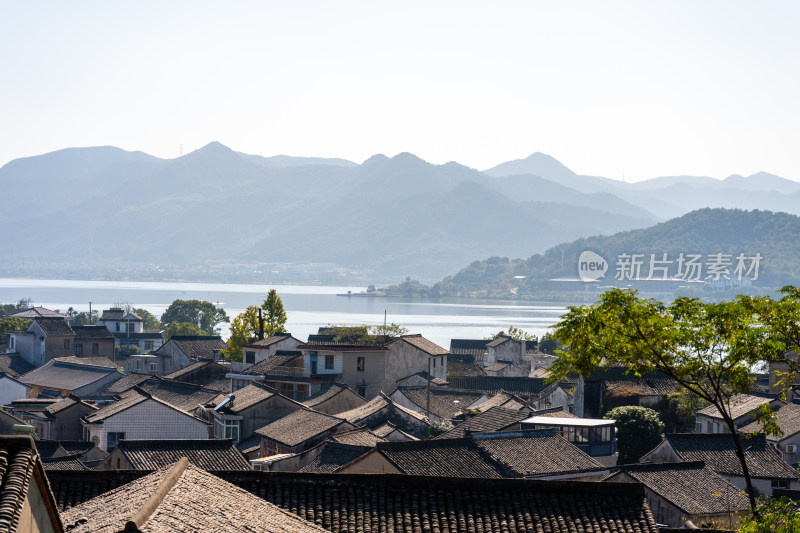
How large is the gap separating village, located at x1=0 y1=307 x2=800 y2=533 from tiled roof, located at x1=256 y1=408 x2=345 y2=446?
0.13 m

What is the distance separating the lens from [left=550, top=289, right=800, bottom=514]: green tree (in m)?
12.3

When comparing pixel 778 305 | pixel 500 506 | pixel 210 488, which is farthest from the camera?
pixel 500 506

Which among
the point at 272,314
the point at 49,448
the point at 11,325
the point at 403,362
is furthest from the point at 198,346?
the point at 49,448

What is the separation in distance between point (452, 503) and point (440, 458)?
53.1 feet

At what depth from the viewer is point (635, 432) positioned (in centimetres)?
4153

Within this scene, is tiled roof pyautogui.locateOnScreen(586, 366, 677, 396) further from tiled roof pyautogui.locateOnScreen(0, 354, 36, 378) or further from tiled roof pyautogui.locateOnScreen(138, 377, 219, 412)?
tiled roof pyautogui.locateOnScreen(0, 354, 36, 378)

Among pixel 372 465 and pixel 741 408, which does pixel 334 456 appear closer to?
pixel 372 465

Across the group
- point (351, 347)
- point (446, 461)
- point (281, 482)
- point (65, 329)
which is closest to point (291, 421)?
point (446, 461)

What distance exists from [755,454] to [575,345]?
87.8 feet

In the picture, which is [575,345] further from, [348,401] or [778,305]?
[348,401]

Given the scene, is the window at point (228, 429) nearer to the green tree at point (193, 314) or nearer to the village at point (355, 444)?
the village at point (355, 444)

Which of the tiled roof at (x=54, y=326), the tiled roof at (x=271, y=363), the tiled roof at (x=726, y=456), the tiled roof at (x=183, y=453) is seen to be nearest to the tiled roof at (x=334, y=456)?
the tiled roof at (x=183, y=453)

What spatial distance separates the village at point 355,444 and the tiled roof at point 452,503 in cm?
3

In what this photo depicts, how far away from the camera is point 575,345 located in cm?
1259
